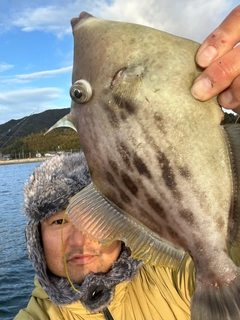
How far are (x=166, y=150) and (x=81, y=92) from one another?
0.57 m

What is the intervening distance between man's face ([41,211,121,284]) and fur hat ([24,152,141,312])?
0.26 ft

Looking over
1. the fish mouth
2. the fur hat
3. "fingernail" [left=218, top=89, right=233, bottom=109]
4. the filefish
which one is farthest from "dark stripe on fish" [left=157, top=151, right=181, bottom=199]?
the fur hat

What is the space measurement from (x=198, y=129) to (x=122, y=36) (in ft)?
2.29

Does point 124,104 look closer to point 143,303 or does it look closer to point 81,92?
point 81,92

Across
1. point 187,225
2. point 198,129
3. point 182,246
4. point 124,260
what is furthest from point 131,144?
point 124,260

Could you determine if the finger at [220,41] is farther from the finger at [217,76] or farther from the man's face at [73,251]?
the man's face at [73,251]

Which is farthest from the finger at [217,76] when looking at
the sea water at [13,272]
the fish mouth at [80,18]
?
the sea water at [13,272]

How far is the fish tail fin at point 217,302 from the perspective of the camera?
6.06 ft

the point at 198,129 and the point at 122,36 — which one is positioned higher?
the point at 122,36

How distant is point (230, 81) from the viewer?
80.7 inches

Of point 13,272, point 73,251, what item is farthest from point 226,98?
point 13,272

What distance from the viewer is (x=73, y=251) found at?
411 centimetres

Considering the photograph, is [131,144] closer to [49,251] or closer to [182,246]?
[182,246]

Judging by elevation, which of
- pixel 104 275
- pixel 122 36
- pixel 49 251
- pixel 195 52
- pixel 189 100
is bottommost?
pixel 104 275
